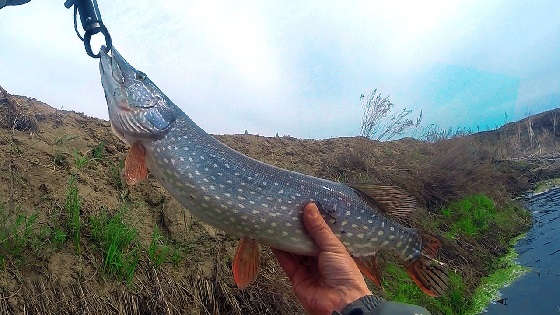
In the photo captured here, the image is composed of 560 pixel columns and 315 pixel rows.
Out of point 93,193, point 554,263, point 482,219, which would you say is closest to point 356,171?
point 482,219

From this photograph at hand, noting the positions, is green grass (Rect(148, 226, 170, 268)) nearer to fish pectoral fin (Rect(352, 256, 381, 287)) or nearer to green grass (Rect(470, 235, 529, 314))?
fish pectoral fin (Rect(352, 256, 381, 287))

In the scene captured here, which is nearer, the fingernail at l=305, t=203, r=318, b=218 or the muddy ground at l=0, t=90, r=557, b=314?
the fingernail at l=305, t=203, r=318, b=218

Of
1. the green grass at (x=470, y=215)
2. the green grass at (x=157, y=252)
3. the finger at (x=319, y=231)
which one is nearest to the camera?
the finger at (x=319, y=231)

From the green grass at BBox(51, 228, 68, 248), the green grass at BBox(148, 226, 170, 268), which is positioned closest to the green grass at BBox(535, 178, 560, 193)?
the green grass at BBox(148, 226, 170, 268)

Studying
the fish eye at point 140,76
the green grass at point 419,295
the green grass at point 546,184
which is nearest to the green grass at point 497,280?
the green grass at point 419,295

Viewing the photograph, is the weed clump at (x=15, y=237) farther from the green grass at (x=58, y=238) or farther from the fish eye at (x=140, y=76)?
the fish eye at (x=140, y=76)

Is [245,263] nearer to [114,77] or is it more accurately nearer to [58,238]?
[114,77]

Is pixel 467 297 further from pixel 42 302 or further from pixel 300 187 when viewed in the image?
pixel 42 302
